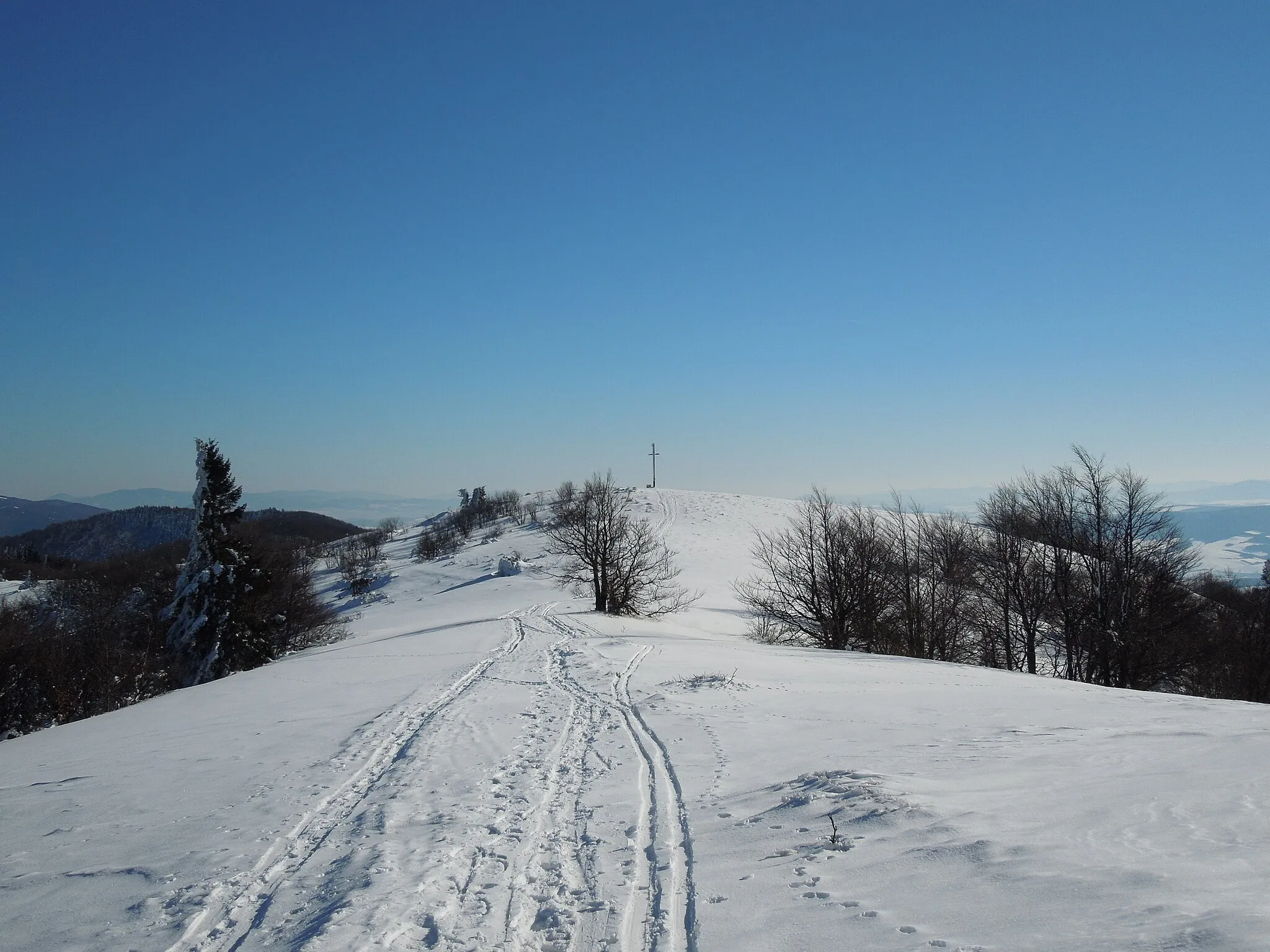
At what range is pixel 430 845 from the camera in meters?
5.75

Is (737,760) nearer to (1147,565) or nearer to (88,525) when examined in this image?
(1147,565)

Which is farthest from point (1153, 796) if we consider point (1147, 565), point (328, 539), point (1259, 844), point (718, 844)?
point (328, 539)

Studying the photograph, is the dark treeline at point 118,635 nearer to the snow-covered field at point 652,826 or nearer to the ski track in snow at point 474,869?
the snow-covered field at point 652,826

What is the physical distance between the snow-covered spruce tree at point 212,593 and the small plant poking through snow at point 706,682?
22.9 metres

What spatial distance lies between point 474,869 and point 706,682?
936cm

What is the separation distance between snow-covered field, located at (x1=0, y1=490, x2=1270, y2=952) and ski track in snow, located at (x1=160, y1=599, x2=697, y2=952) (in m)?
0.03

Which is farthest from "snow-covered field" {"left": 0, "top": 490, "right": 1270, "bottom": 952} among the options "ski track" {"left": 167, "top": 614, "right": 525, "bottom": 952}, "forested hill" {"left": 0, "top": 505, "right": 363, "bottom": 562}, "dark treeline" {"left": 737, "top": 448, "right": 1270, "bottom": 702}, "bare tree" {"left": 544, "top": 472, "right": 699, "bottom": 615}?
"forested hill" {"left": 0, "top": 505, "right": 363, "bottom": 562}

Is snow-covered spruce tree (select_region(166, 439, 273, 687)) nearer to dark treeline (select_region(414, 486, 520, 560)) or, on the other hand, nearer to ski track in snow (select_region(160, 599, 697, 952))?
ski track in snow (select_region(160, 599, 697, 952))

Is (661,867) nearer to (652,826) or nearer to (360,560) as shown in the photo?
(652,826)

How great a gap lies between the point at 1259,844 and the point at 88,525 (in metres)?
209

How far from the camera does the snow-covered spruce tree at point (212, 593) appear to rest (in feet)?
93.9

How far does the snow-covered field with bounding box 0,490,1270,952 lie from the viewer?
423cm

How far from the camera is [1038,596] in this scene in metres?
27.0

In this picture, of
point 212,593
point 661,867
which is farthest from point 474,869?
point 212,593
